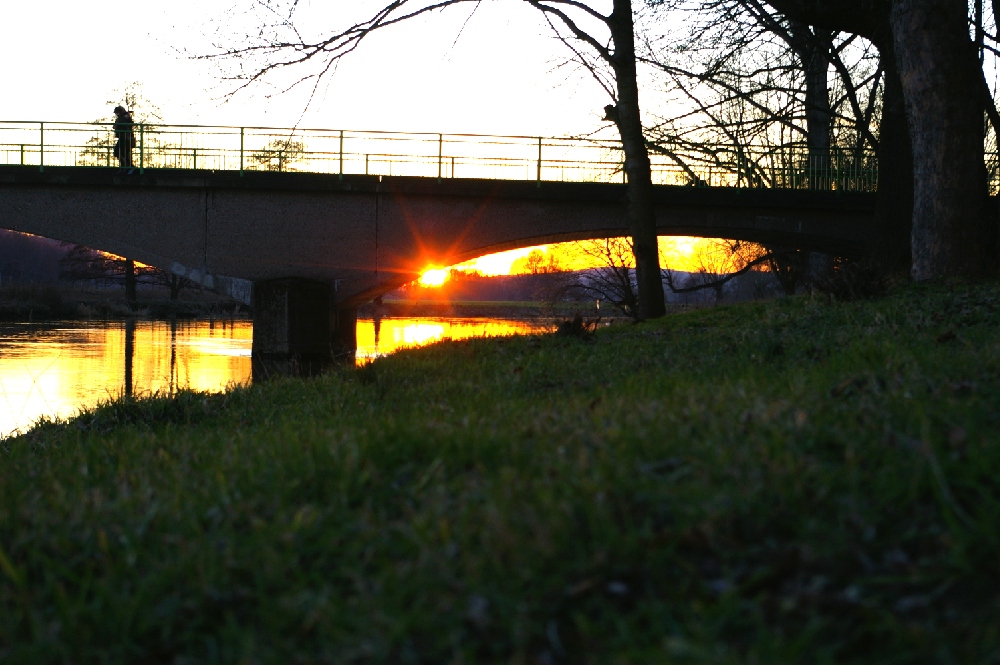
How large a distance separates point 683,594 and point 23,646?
1.70 metres

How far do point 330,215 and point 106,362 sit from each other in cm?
655

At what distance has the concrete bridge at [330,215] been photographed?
2183 centimetres

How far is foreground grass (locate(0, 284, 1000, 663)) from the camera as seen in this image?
2.11 metres

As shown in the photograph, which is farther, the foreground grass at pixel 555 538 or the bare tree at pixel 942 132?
the bare tree at pixel 942 132

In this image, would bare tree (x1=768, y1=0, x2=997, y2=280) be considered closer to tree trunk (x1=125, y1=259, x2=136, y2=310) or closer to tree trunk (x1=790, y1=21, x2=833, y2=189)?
tree trunk (x1=790, y1=21, x2=833, y2=189)

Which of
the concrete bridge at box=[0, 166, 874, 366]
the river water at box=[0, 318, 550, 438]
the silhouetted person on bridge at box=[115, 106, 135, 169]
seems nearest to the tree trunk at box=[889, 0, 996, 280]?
the river water at box=[0, 318, 550, 438]

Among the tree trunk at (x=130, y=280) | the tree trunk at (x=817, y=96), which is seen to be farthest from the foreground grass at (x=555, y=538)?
the tree trunk at (x=130, y=280)

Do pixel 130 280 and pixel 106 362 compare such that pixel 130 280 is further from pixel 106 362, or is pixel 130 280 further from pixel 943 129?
pixel 943 129

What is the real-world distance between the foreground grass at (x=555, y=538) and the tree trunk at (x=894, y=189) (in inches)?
432

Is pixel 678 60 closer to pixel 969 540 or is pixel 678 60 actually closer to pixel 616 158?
pixel 616 158

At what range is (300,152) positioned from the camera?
21.6 meters

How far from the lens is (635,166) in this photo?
15.2 meters

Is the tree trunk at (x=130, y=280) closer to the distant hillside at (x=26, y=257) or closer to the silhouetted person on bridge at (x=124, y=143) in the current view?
the silhouetted person on bridge at (x=124, y=143)

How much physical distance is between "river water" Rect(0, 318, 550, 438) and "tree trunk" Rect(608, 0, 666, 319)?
6.50 feet
